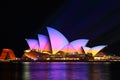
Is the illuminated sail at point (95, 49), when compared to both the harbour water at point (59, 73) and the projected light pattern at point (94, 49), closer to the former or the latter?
the projected light pattern at point (94, 49)

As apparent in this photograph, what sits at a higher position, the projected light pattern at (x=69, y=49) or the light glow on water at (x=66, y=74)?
the projected light pattern at (x=69, y=49)

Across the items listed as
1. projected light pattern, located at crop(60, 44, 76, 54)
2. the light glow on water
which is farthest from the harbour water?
projected light pattern, located at crop(60, 44, 76, 54)

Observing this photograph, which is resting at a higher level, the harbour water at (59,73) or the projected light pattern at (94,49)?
the projected light pattern at (94,49)

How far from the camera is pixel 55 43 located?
8744 centimetres

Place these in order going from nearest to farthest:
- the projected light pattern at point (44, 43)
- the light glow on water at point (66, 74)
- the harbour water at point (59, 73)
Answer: the harbour water at point (59, 73) → the light glow on water at point (66, 74) → the projected light pattern at point (44, 43)

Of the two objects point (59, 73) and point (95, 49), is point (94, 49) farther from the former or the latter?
point (59, 73)

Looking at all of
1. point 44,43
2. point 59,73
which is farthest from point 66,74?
point 44,43

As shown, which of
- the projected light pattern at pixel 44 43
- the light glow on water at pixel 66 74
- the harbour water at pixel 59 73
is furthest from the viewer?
the projected light pattern at pixel 44 43

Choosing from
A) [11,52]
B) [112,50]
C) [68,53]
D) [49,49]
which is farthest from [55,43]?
[112,50]

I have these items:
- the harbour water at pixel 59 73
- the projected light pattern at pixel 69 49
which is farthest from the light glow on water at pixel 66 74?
the projected light pattern at pixel 69 49

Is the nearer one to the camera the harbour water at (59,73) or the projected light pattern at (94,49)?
the harbour water at (59,73)

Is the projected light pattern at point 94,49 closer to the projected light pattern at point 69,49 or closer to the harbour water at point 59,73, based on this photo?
the projected light pattern at point 69,49

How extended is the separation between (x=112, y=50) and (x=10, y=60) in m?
30.5

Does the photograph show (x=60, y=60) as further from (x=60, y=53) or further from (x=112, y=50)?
(x=112, y=50)
